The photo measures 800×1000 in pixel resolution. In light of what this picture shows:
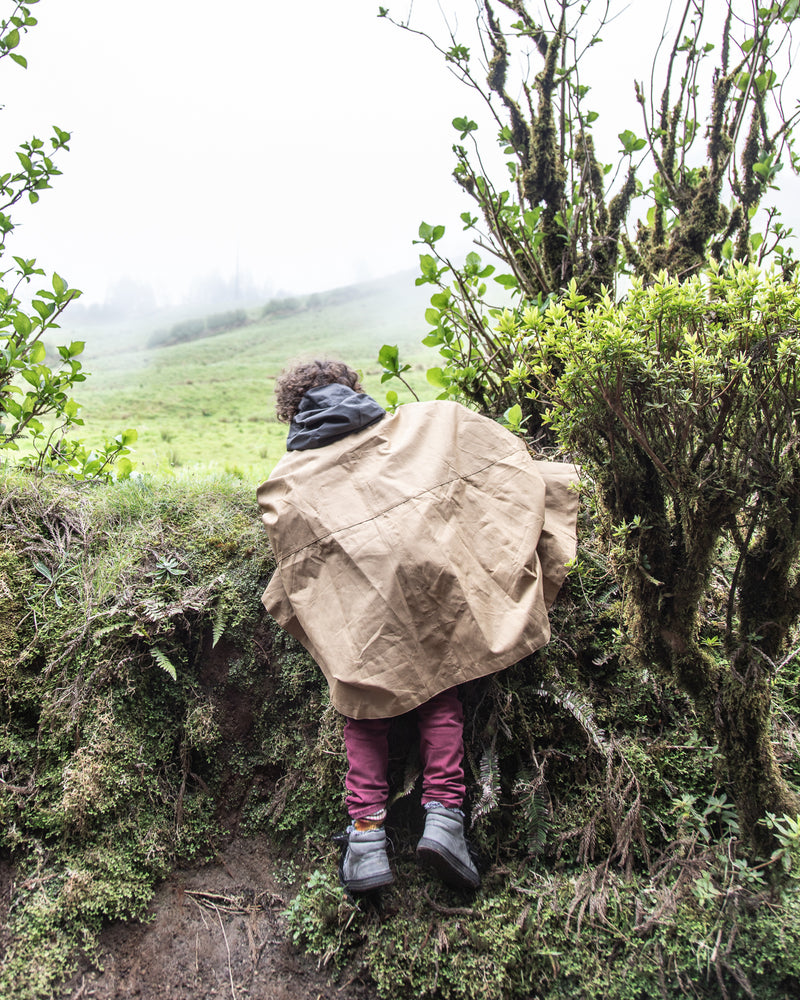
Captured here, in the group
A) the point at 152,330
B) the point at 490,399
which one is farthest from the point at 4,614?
the point at 152,330

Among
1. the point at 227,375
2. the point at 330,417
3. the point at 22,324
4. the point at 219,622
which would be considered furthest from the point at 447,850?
the point at 227,375

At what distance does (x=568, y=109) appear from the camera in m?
3.37

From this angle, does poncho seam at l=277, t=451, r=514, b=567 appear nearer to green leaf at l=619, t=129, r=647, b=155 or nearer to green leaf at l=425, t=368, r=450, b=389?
green leaf at l=425, t=368, r=450, b=389

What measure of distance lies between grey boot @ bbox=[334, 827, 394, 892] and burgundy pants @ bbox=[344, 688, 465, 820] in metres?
0.08

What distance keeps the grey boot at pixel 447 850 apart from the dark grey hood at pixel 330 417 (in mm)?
1668

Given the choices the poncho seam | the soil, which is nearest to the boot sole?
the soil

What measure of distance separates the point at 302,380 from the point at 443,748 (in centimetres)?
188

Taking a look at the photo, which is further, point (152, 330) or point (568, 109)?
point (152, 330)

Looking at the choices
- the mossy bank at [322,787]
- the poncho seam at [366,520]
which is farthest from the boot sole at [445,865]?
the poncho seam at [366,520]

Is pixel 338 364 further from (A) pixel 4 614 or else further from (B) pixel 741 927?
(B) pixel 741 927

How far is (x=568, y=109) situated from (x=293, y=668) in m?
3.58

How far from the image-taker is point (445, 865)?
2.12 meters

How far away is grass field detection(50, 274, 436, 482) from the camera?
203 inches

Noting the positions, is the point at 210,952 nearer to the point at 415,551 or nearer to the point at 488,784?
the point at 488,784
